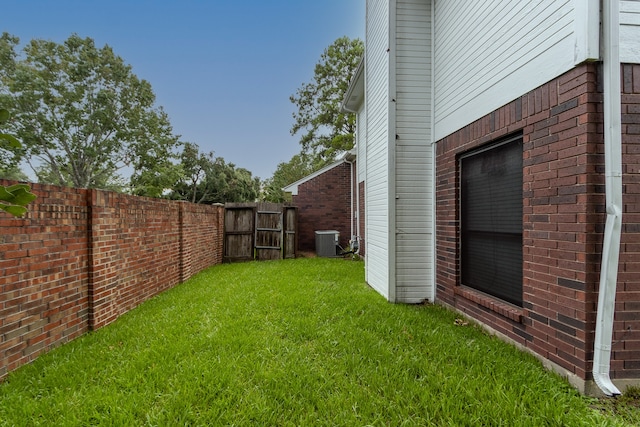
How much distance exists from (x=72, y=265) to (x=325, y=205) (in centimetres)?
843

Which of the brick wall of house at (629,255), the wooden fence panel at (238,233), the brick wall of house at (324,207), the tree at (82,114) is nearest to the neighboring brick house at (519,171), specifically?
the brick wall of house at (629,255)

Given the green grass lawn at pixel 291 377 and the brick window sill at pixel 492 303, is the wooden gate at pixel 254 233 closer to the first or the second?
the green grass lawn at pixel 291 377

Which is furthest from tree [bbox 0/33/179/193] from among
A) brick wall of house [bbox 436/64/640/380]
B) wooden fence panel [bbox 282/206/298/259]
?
brick wall of house [bbox 436/64/640/380]

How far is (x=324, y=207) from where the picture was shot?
11297 millimetres

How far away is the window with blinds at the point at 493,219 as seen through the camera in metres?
3.21

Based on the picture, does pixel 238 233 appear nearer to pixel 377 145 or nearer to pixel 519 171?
pixel 377 145

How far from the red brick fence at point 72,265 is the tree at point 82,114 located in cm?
1862

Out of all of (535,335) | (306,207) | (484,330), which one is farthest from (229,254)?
(535,335)

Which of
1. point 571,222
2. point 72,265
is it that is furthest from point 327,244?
point 571,222

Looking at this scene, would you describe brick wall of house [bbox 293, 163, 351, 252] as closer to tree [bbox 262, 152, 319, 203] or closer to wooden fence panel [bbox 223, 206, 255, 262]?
wooden fence panel [bbox 223, 206, 255, 262]

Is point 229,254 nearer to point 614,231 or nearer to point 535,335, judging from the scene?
point 535,335

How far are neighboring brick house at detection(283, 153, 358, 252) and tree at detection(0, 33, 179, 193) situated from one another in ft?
47.9

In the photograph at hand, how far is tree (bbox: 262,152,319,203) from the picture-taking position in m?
27.9

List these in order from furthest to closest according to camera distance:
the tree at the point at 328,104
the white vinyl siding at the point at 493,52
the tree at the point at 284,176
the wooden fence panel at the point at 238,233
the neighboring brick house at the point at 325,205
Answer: the tree at the point at 284,176, the tree at the point at 328,104, the neighboring brick house at the point at 325,205, the wooden fence panel at the point at 238,233, the white vinyl siding at the point at 493,52
